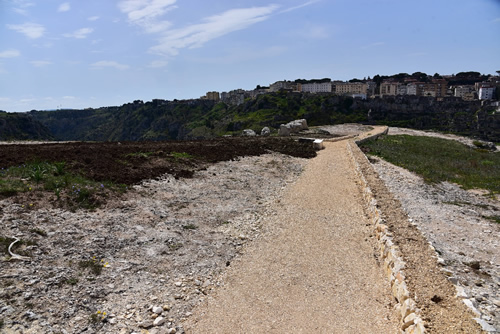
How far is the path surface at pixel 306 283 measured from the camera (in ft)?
26.0

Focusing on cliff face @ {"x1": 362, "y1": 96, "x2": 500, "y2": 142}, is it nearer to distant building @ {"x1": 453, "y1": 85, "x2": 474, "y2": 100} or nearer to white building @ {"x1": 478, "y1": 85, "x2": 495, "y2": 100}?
white building @ {"x1": 478, "y1": 85, "x2": 495, "y2": 100}

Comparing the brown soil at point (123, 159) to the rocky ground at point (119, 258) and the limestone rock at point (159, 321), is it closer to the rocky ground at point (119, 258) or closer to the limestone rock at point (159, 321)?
the rocky ground at point (119, 258)

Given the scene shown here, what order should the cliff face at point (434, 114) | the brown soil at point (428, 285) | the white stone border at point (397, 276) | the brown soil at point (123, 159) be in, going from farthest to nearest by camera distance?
the cliff face at point (434, 114) < the brown soil at point (123, 159) < the white stone border at point (397, 276) < the brown soil at point (428, 285)

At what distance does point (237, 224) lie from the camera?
1443cm

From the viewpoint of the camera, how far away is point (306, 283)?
383 inches

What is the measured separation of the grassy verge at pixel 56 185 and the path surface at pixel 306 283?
7524 millimetres

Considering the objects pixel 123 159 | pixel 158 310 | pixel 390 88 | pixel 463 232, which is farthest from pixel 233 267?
pixel 390 88

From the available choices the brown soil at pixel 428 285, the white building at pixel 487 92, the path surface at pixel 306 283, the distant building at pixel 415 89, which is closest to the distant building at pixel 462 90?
the white building at pixel 487 92

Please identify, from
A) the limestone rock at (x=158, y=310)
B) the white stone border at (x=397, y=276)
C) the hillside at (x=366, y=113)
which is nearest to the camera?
the white stone border at (x=397, y=276)

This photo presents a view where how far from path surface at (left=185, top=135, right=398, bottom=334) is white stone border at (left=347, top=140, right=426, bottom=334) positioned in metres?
0.35

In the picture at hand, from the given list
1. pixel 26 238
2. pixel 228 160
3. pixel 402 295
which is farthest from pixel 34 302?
pixel 228 160

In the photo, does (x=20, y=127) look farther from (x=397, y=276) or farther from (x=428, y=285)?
(x=428, y=285)

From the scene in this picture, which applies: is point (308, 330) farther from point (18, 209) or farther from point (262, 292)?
point (18, 209)

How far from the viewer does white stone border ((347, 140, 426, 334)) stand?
703 cm
